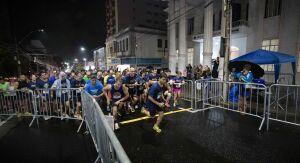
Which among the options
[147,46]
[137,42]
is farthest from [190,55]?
[137,42]

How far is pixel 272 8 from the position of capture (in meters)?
14.4

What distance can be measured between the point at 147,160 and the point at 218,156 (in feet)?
5.39

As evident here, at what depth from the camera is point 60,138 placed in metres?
4.94

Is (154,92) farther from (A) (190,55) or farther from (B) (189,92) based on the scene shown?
(A) (190,55)

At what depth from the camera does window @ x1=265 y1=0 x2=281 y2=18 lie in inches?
552

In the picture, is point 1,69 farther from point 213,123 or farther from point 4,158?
point 213,123

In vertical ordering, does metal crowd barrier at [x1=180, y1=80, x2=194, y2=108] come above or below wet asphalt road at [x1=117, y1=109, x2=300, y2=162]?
above

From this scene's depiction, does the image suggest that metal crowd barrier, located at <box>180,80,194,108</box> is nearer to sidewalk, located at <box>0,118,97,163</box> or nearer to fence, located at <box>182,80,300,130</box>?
fence, located at <box>182,80,300,130</box>

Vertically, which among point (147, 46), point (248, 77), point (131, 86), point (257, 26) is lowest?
point (131, 86)

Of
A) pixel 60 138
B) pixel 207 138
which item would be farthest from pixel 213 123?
pixel 60 138

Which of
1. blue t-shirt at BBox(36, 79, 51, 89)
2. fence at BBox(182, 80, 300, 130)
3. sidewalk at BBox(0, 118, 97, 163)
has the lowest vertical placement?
sidewalk at BBox(0, 118, 97, 163)

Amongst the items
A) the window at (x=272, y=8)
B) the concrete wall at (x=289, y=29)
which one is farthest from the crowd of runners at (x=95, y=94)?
the window at (x=272, y=8)

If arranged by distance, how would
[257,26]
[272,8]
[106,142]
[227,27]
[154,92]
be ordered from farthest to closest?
[257,26] < [272,8] < [227,27] < [154,92] < [106,142]

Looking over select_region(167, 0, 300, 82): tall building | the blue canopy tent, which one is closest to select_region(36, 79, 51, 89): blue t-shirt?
select_region(167, 0, 300, 82): tall building
